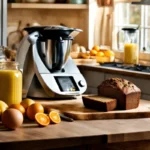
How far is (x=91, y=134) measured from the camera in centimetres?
234

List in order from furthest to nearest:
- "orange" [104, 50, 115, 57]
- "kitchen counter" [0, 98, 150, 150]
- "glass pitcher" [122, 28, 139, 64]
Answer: "orange" [104, 50, 115, 57]
"glass pitcher" [122, 28, 139, 64]
"kitchen counter" [0, 98, 150, 150]

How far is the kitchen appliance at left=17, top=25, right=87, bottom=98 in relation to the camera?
10.8ft

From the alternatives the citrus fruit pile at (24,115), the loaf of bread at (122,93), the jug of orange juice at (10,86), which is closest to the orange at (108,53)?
the loaf of bread at (122,93)

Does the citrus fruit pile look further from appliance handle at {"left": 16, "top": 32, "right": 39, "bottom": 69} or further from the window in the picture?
the window

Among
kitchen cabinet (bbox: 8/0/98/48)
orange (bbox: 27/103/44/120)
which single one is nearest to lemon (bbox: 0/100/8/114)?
orange (bbox: 27/103/44/120)

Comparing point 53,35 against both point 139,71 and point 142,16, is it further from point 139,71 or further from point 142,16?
point 142,16

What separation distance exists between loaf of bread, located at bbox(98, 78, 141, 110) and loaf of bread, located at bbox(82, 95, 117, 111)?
39mm

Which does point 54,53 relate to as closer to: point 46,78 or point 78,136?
point 46,78

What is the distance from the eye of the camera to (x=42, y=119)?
8.32 ft

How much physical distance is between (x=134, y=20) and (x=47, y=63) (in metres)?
2.58

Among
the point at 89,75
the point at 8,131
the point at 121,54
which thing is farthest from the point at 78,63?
the point at 8,131

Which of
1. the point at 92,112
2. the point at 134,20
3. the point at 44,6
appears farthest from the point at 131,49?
the point at 92,112

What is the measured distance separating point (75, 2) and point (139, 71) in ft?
4.91

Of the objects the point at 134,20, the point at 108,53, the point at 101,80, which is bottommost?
the point at 101,80
